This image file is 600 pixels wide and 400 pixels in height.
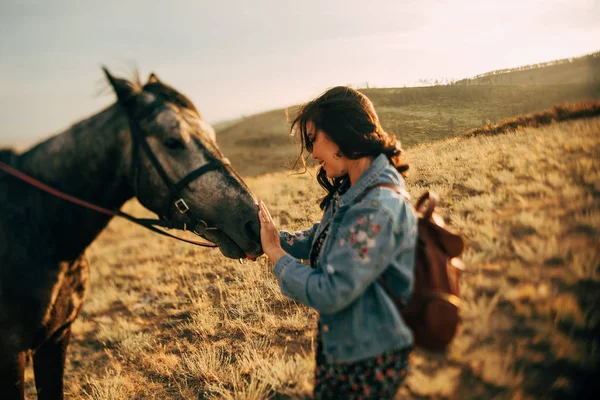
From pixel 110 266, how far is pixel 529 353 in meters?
9.99

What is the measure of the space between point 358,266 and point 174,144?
59.9 inches

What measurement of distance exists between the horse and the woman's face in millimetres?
592

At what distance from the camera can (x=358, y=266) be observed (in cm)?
144

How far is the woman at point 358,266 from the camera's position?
57.5 inches

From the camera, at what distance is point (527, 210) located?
5.73 feet

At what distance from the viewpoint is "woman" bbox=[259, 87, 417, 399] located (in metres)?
1.46

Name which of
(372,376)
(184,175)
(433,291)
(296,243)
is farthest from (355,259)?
(184,175)

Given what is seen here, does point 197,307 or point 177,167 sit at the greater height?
point 177,167

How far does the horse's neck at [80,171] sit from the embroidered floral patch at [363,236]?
69.7 inches

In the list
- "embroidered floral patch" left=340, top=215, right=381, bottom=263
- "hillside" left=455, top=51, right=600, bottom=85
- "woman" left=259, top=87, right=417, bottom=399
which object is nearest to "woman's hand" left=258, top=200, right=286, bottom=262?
"woman" left=259, top=87, right=417, bottom=399

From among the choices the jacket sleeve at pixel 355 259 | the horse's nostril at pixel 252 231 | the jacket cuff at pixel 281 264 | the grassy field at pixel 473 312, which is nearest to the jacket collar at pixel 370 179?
the jacket sleeve at pixel 355 259

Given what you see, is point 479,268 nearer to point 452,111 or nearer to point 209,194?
point 209,194

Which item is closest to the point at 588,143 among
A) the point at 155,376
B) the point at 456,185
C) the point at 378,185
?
the point at 378,185

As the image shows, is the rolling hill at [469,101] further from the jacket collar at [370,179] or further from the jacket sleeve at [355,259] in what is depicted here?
the jacket sleeve at [355,259]
